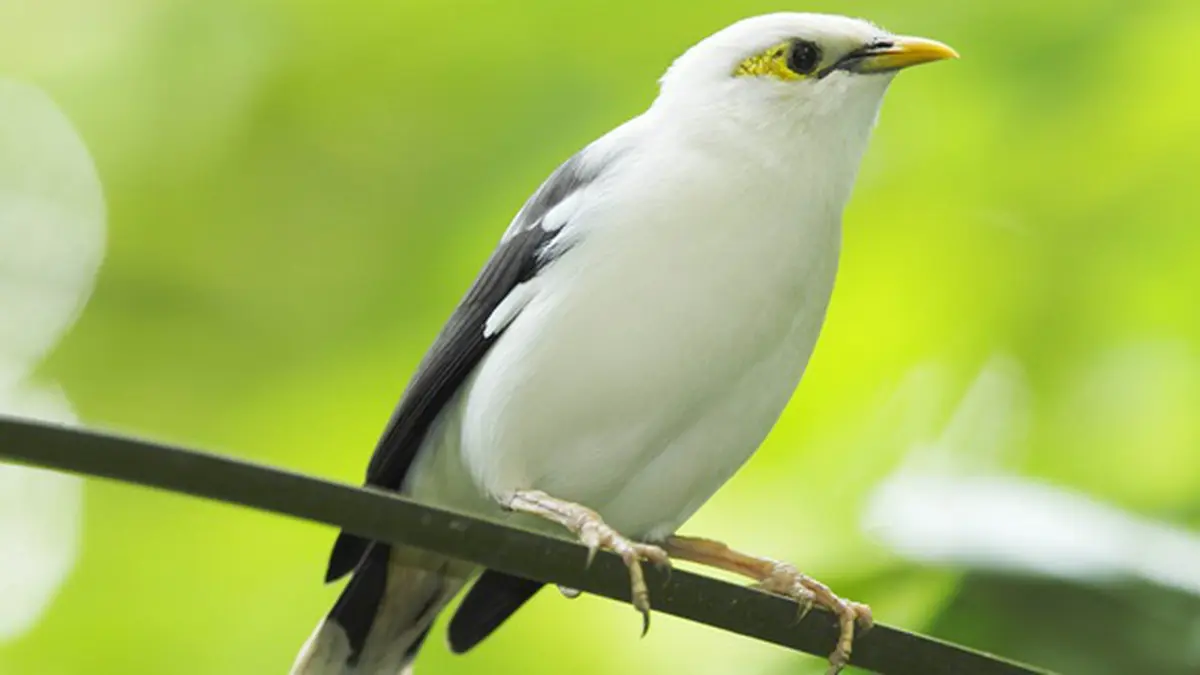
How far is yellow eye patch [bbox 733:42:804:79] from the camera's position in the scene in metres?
4.26

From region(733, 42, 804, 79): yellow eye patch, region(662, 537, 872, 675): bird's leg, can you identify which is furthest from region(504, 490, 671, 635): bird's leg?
region(733, 42, 804, 79): yellow eye patch

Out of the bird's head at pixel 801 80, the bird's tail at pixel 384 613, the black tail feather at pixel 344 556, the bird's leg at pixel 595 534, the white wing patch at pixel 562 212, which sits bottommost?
the bird's tail at pixel 384 613

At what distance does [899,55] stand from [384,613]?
2.20 meters

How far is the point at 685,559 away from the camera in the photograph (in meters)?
4.35

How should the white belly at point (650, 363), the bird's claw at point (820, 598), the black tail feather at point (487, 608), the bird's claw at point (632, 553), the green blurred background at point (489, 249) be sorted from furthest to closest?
the green blurred background at point (489, 249), the black tail feather at point (487, 608), the white belly at point (650, 363), the bird's claw at point (820, 598), the bird's claw at point (632, 553)

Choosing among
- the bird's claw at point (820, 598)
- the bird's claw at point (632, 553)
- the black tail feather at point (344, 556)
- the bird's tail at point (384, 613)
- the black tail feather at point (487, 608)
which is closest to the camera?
the bird's claw at point (632, 553)

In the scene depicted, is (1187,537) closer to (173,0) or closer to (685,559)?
(685,559)

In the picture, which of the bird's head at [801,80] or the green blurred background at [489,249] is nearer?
the bird's head at [801,80]

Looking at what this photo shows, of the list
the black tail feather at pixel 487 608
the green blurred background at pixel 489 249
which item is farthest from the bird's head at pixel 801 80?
the black tail feather at pixel 487 608

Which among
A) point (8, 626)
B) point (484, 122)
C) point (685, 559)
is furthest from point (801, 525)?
point (8, 626)

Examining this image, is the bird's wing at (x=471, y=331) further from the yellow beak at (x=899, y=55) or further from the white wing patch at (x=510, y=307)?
the yellow beak at (x=899, y=55)

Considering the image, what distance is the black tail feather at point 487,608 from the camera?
4480 millimetres

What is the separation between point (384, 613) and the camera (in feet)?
14.8

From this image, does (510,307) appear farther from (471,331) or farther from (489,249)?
(489,249)
